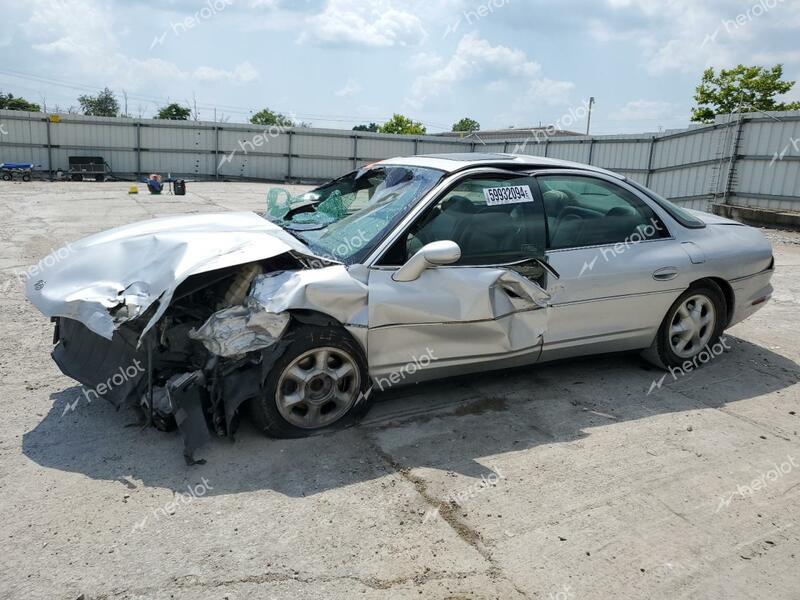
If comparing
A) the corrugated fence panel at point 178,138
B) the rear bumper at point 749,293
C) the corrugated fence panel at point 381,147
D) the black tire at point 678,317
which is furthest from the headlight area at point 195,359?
the corrugated fence panel at point 381,147

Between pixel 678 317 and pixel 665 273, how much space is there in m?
0.45

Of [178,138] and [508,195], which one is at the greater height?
[178,138]

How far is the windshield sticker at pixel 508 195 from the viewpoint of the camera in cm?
416

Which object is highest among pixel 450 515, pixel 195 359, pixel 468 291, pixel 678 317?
pixel 468 291

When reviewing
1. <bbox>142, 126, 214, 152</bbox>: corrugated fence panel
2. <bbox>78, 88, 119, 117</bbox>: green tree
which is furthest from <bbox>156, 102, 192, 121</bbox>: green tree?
<bbox>142, 126, 214, 152</bbox>: corrugated fence panel

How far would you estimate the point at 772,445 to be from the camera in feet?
12.6

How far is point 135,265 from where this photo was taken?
3801 mm

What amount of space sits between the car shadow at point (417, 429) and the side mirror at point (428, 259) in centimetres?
93

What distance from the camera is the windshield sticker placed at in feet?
13.7

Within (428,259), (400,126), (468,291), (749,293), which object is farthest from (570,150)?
(400,126)

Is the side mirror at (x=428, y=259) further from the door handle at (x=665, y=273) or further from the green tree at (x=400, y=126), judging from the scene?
the green tree at (x=400, y=126)

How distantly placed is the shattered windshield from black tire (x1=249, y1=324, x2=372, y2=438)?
0.48 meters

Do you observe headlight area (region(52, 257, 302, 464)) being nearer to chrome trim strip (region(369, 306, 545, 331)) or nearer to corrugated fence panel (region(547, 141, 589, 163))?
chrome trim strip (region(369, 306, 545, 331))

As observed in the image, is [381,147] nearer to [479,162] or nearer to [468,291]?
[479,162]
